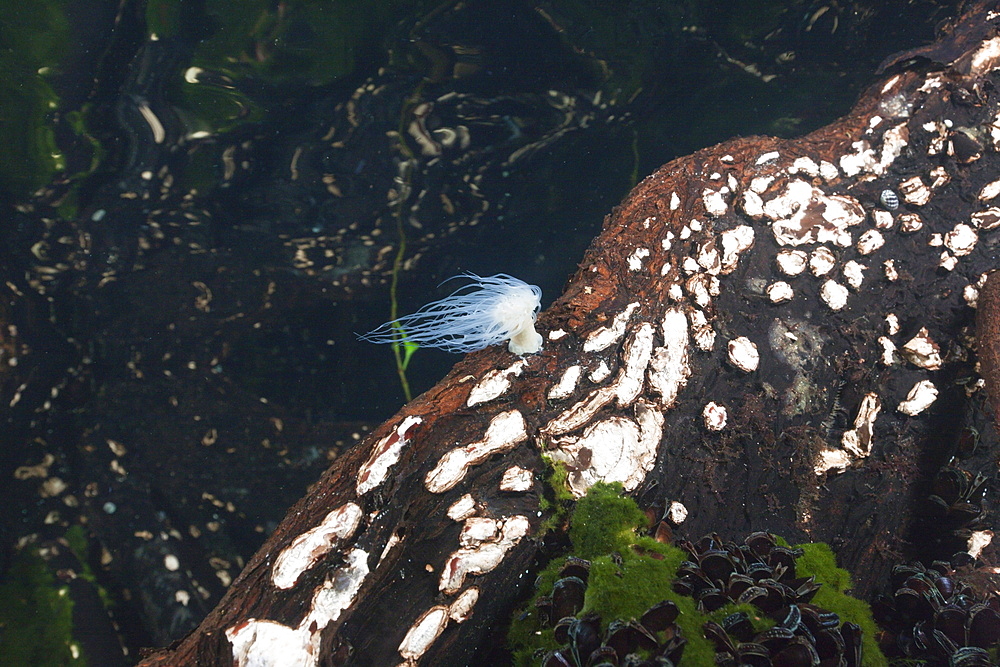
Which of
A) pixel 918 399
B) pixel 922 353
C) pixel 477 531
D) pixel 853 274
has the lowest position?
pixel 918 399

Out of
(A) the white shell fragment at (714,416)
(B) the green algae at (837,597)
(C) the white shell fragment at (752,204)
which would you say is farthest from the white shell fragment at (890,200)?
(B) the green algae at (837,597)

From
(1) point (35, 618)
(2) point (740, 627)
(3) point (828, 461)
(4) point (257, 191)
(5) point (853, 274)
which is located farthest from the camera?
(4) point (257, 191)

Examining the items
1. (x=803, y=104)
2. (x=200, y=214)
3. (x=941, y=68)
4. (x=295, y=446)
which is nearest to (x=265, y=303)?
(x=200, y=214)

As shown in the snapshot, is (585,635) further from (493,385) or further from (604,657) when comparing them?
(493,385)

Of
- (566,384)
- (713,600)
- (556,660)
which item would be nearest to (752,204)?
(566,384)

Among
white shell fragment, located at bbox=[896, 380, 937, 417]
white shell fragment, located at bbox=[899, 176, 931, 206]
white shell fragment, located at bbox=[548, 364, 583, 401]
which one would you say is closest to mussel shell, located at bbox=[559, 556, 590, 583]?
white shell fragment, located at bbox=[548, 364, 583, 401]

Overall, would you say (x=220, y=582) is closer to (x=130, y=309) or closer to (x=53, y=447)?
(x=53, y=447)

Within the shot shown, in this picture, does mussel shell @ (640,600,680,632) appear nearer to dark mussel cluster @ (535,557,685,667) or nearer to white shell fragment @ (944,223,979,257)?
dark mussel cluster @ (535,557,685,667)
